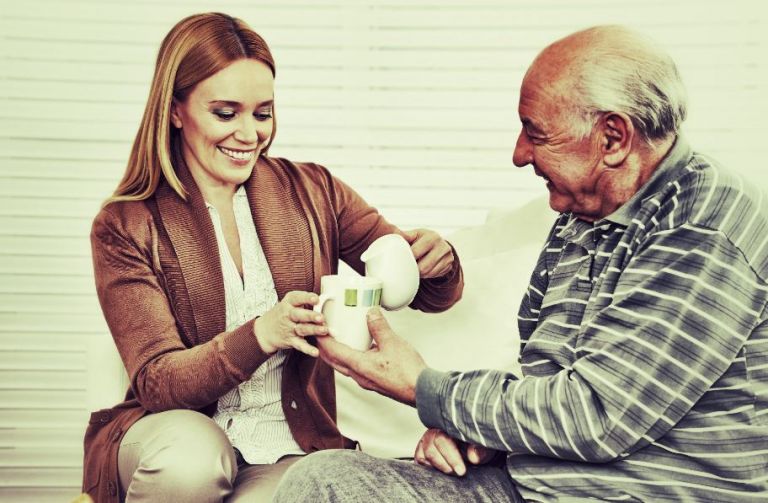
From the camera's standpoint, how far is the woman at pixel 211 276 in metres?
1.60

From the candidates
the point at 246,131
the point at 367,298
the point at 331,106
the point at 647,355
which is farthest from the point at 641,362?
the point at 331,106

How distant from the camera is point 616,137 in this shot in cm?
127

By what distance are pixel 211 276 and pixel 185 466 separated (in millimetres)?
369

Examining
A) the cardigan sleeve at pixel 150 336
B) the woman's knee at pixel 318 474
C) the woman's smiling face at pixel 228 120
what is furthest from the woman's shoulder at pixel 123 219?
the woman's knee at pixel 318 474

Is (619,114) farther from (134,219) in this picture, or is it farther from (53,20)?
(53,20)

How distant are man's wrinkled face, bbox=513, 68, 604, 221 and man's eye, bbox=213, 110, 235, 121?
2.00 feet

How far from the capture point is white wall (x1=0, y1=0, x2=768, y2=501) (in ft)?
8.46

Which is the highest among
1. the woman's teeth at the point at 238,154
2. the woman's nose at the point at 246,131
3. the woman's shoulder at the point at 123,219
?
the woman's nose at the point at 246,131

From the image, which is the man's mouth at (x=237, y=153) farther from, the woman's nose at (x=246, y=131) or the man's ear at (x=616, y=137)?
the man's ear at (x=616, y=137)

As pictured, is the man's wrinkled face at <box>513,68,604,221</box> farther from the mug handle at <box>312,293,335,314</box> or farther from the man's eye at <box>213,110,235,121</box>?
the man's eye at <box>213,110,235,121</box>

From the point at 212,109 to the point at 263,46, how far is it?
164mm

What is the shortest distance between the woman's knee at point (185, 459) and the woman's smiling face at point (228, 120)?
1.60 feet

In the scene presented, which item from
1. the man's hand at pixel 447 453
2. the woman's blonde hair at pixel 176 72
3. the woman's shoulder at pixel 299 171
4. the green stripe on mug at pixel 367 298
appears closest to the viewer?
the man's hand at pixel 447 453

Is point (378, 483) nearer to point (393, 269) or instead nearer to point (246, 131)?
point (393, 269)
